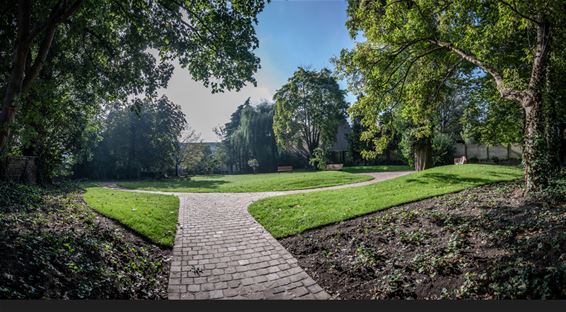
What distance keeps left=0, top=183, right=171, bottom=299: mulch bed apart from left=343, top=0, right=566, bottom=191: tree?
753cm

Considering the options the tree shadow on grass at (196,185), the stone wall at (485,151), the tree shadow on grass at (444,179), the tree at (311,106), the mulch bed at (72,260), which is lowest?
the tree shadow on grass at (196,185)

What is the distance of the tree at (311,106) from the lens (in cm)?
3033

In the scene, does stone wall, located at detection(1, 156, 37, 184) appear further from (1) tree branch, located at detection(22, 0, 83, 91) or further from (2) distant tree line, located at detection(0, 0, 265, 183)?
(1) tree branch, located at detection(22, 0, 83, 91)

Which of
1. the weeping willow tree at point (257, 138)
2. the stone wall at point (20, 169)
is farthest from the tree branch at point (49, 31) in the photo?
the weeping willow tree at point (257, 138)

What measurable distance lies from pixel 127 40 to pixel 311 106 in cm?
2580

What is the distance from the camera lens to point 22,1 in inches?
205

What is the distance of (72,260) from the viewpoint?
11.3 ft

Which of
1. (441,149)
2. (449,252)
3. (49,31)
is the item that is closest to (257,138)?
Answer: (441,149)

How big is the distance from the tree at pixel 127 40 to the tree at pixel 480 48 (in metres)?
3.98

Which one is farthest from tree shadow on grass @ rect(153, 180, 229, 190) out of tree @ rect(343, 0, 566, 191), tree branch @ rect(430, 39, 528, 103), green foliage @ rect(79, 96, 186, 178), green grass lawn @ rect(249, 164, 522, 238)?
tree branch @ rect(430, 39, 528, 103)

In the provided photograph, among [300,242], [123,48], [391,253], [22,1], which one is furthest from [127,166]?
[391,253]

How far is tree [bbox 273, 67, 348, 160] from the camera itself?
30328mm

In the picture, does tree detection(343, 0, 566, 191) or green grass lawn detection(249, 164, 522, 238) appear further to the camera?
green grass lawn detection(249, 164, 522, 238)

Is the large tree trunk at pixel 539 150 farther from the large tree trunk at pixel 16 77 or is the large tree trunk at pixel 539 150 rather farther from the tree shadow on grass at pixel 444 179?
the large tree trunk at pixel 16 77
